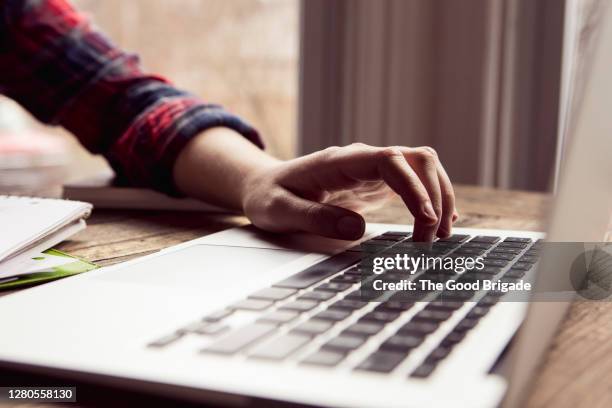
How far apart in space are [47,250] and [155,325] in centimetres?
28

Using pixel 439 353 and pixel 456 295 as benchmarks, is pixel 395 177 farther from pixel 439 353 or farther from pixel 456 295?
pixel 439 353

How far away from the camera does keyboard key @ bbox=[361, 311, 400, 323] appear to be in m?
0.37

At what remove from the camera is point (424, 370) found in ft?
1.01

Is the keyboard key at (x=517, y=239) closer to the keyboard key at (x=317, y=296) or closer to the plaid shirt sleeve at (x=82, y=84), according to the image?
the keyboard key at (x=317, y=296)

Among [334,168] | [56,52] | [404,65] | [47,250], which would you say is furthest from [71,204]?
[404,65]

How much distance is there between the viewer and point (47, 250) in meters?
0.62

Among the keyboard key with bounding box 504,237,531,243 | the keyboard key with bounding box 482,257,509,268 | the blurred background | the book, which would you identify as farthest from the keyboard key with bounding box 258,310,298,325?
the blurred background

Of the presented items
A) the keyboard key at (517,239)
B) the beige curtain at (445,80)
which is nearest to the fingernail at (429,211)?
the keyboard key at (517,239)

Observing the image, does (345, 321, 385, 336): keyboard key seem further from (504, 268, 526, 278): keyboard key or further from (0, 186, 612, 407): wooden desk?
(504, 268, 526, 278): keyboard key

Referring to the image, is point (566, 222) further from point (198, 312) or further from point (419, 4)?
point (419, 4)

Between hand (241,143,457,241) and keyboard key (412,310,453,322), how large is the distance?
8.0 inches

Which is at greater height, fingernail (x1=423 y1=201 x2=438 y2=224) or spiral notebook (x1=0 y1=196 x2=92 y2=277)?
fingernail (x1=423 y1=201 x2=438 y2=224)

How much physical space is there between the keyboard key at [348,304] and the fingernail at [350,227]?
231 mm

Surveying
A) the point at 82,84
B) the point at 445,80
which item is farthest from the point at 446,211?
the point at 445,80
